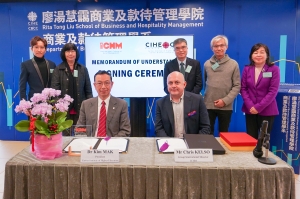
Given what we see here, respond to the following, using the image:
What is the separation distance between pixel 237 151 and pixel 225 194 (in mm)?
316

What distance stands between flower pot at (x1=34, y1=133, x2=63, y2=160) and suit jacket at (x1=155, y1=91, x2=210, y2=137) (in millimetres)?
943

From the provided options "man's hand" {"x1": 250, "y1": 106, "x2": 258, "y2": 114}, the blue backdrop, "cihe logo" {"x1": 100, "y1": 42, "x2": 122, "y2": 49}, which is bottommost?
"man's hand" {"x1": 250, "y1": 106, "x2": 258, "y2": 114}

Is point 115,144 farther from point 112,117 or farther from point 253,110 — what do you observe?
point 253,110

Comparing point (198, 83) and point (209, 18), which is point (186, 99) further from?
point (209, 18)

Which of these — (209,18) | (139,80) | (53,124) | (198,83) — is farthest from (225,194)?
(209,18)

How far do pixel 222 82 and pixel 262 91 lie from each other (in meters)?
0.43

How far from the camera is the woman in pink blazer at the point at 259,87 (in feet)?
9.23

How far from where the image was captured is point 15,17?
4375 mm

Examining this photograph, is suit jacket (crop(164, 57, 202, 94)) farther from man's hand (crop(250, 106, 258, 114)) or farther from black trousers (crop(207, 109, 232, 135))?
man's hand (crop(250, 106, 258, 114))

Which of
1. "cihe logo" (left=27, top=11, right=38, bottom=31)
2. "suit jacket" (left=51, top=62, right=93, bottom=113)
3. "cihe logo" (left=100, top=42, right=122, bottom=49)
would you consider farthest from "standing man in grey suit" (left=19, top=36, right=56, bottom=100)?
"cihe logo" (left=27, top=11, right=38, bottom=31)

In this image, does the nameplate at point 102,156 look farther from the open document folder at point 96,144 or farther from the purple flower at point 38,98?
the purple flower at point 38,98

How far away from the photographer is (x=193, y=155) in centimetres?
141

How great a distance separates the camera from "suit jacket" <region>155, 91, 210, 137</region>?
7.27ft

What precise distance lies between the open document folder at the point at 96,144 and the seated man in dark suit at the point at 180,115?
1.67 feet
